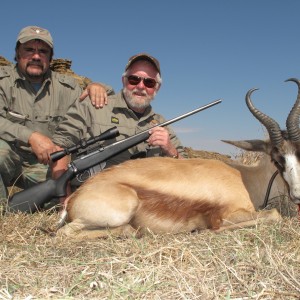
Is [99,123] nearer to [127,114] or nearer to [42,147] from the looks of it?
[127,114]

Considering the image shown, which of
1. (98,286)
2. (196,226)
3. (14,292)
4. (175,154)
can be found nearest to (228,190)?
(196,226)

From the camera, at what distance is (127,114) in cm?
693

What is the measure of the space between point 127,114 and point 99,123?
21.0 inches

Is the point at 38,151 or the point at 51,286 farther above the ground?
the point at 38,151

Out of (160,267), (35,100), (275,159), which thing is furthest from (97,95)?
(160,267)

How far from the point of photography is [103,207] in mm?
4414

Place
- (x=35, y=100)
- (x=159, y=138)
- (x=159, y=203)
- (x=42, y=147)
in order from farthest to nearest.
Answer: (x=35, y=100) → (x=42, y=147) → (x=159, y=138) → (x=159, y=203)

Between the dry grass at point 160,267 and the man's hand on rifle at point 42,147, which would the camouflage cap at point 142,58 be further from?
the dry grass at point 160,267

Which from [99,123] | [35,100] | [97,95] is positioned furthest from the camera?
[35,100]

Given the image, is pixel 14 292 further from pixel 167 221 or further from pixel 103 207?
pixel 167 221

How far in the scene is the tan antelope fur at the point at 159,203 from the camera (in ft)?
14.6

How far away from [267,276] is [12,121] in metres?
5.35

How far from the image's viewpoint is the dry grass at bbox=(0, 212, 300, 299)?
2922 mm

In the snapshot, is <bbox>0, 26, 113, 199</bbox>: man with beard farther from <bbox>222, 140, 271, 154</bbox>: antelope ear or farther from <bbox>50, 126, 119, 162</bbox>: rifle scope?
<bbox>222, 140, 271, 154</bbox>: antelope ear
